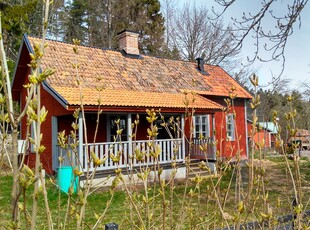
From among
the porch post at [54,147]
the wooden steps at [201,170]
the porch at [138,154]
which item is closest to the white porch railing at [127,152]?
the porch at [138,154]

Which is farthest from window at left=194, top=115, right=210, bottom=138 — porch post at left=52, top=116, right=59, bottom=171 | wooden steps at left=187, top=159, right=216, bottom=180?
porch post at left=52, top=116, right=59, bottom=171

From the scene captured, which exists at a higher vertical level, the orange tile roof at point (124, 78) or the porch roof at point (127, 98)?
the orange tile roof at point (124, 78)

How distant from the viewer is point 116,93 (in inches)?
509

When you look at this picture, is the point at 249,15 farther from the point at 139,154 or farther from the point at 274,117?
the point at 139,154

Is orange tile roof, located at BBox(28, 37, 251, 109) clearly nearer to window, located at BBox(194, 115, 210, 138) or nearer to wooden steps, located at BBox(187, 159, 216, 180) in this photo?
window, located at BBox(194, 115, 210, 138)

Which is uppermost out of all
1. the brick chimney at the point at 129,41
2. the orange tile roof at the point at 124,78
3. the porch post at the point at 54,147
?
the brick chimney at the point at 129,41

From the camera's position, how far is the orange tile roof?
12344 mm

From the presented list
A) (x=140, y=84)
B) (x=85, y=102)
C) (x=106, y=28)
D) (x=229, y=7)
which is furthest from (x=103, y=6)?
(x=229, y=7)

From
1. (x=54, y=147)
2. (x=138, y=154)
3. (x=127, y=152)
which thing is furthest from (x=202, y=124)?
(x=138, y=154)

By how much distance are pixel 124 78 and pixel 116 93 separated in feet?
6.21

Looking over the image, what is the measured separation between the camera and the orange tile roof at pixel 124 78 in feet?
40.5

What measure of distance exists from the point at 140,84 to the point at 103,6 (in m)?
20.6

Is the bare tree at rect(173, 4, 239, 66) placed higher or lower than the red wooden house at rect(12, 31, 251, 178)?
higher

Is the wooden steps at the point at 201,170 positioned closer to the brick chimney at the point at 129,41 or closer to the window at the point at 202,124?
the window at the point at 202,124
